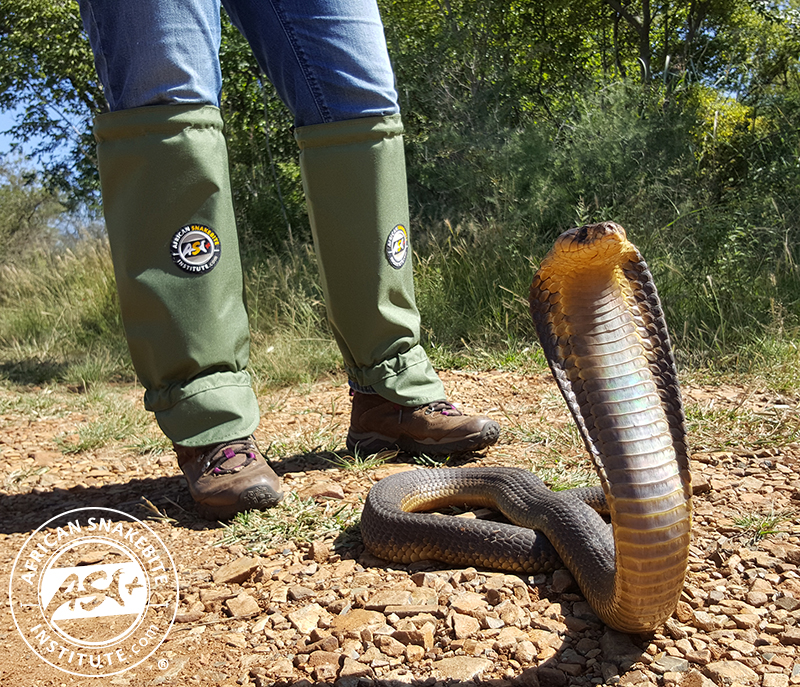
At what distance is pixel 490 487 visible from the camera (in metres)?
2.19

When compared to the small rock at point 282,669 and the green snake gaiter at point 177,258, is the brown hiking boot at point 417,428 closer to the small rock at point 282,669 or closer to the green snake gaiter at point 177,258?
the green snake gaiter at point 177,258

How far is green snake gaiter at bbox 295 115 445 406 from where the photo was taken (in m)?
2.36

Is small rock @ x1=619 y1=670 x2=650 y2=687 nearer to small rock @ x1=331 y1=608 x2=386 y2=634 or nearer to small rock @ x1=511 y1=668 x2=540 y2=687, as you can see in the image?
small rock @ x1=511 y1=668 x2=540 y2=687

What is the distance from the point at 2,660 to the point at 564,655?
1.17 m

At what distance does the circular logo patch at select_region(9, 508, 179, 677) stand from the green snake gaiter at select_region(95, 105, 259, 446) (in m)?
0.36

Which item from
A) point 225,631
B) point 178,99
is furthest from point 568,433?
point 178,99

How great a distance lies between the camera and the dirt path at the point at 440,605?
143 cm

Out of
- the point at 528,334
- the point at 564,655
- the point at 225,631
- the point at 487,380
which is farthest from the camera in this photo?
the point at 528,334

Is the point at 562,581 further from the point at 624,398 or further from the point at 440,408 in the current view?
the point at 440,408

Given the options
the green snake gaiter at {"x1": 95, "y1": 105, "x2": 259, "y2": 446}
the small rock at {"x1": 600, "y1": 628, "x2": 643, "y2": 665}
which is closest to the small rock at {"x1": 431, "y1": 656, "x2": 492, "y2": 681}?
the small rock at {"x1": 600, "y1": 628, "x2": 643, "y2": 665}

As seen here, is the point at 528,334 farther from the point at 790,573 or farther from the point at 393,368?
the point at 790,573

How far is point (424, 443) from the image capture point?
260cm

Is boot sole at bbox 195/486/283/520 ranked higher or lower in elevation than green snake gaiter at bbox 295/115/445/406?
lower

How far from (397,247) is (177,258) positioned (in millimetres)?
748
